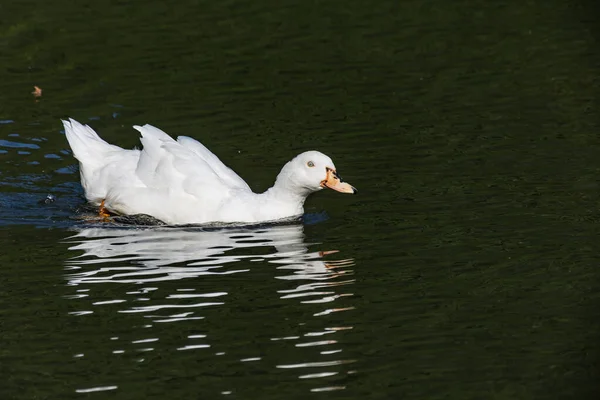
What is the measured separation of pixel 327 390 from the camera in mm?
8922

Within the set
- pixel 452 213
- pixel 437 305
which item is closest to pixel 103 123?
pixel 452 213

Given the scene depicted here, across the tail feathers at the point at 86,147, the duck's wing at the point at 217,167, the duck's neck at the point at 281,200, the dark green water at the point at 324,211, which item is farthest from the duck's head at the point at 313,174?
the tail feathers at the point at 86,147

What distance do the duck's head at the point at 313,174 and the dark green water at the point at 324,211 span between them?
16.8 inches

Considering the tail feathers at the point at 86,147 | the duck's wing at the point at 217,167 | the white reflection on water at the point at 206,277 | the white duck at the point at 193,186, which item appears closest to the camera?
the white reflection on water at the point at 206,277

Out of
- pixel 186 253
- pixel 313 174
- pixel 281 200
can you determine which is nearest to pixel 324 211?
pixel 281 200

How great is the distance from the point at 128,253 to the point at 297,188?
6.76 feet

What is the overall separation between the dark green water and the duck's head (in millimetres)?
425

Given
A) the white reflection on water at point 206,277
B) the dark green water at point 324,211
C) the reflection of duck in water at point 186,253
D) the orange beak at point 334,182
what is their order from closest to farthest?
the dark green water at point 324,211
the white reflection on water at point 206,277
the reflection of duck in water at point 186,253
the orange beak at point 334,182

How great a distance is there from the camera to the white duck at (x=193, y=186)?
13562 millimetres

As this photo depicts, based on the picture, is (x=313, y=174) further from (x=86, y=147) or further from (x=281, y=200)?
(x=86, y=147)

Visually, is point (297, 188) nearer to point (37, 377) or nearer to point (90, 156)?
point (90, 156)

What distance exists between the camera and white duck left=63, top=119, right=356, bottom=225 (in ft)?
44.5

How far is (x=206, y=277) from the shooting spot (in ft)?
38.2

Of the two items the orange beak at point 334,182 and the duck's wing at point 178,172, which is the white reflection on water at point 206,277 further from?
the orange beak at point 334,182
